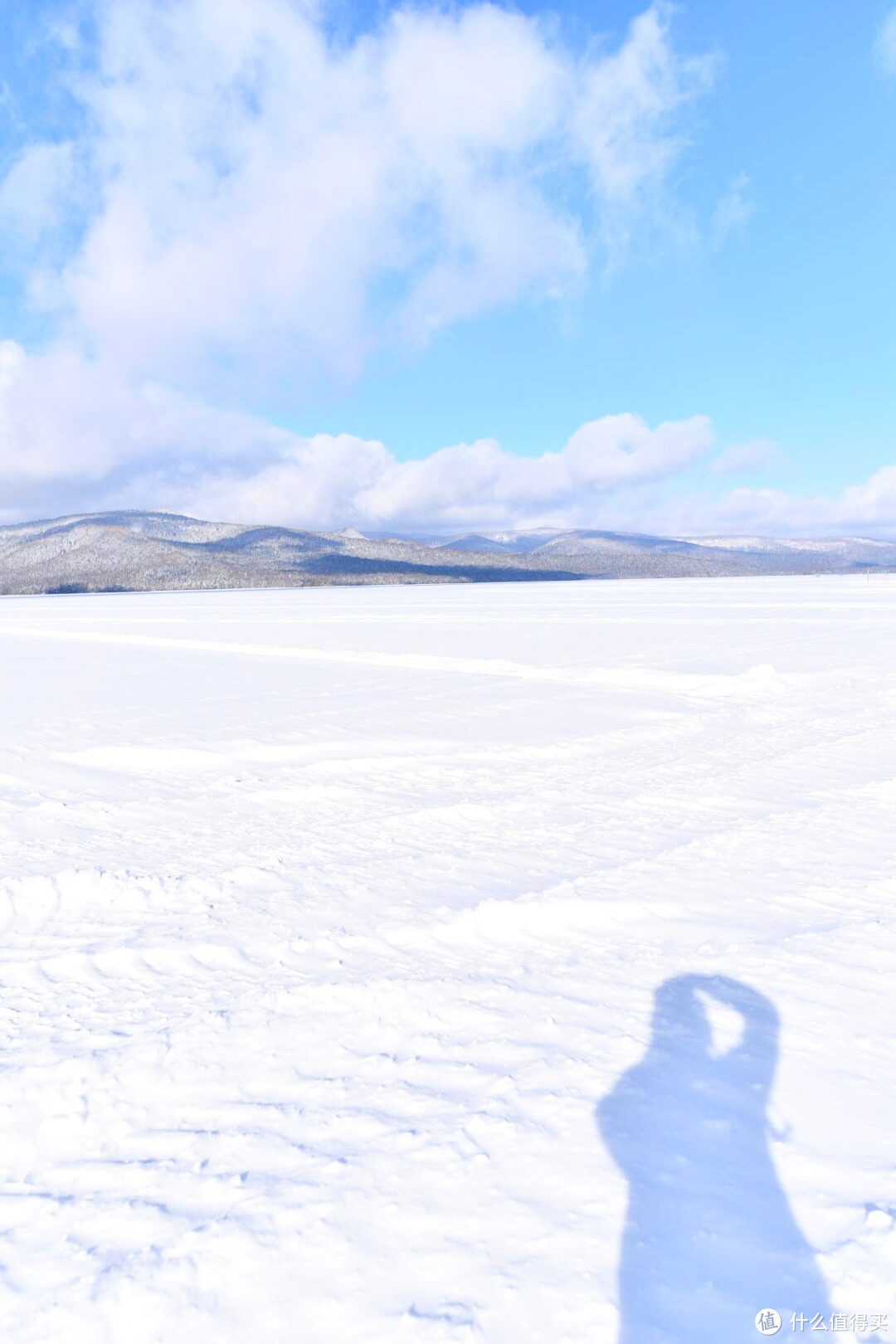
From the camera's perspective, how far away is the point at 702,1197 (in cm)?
238

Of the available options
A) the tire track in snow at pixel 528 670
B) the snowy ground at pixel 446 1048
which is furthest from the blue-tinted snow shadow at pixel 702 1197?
the tire track in snow at pixel 528 670

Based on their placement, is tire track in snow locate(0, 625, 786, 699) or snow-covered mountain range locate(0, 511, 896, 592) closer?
tire track in snow locate(0, 625, 786, 699)

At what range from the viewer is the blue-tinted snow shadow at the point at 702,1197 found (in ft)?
6.81

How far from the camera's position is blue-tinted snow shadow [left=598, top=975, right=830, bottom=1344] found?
207cm

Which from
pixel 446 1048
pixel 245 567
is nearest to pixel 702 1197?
pixel 446 1048

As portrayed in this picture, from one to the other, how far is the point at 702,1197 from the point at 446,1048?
1.06 m

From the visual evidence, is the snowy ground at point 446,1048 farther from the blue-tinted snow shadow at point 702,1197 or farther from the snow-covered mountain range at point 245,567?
the snow-covered mountain range at point 245,567

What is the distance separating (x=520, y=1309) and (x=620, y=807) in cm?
418

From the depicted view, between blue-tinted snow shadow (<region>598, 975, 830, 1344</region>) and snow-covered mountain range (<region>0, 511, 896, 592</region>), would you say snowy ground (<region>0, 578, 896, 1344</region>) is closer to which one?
blue-tinted snow shadow (<region>598, 975, 830, 1344</region>)

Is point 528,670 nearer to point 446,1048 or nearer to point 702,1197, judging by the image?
point 446,1048

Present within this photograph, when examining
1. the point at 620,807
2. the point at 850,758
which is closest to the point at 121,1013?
the point at 620,807

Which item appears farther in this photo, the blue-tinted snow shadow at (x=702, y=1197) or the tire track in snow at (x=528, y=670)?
the tire track in snow at (x=528, y=670)

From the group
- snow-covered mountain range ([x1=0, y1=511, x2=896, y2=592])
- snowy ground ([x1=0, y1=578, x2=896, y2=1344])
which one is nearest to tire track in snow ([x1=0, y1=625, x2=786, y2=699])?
Answer: snowy ground ([x1=0, y1=578, x2=896, y2=1344])

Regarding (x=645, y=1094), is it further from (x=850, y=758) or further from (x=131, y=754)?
(x=131, y=754)
